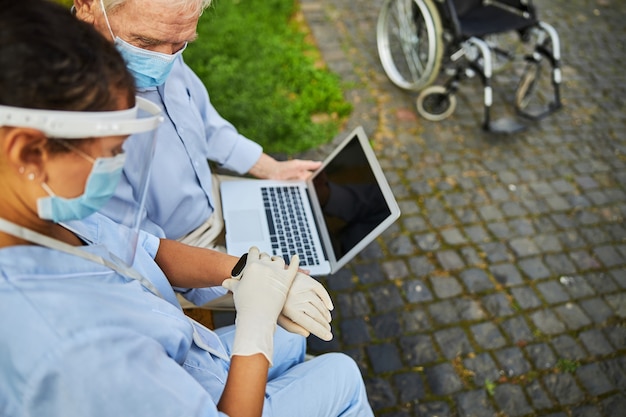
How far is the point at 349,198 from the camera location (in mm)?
2385

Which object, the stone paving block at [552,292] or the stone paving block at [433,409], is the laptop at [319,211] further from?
the stone paving block at [552,292]

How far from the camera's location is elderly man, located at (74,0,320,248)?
172cm

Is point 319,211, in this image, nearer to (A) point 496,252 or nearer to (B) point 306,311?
(B) point 306,311

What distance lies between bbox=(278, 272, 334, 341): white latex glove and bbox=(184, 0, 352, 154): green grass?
230 centimetres

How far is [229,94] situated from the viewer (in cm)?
426

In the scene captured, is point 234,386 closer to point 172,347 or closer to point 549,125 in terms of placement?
point 172,347

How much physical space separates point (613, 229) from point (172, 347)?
11.6 ft

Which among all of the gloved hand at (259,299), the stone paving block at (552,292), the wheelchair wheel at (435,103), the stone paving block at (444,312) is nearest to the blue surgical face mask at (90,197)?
the gloved hand at (259,299)

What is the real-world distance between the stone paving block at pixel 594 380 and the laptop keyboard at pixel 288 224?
70.7 inches

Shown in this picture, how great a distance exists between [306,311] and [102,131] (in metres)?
0.92

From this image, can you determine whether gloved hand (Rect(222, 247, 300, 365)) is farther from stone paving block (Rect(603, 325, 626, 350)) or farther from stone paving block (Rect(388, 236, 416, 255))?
stone paving block (Rect(603, 325, 626, 350))

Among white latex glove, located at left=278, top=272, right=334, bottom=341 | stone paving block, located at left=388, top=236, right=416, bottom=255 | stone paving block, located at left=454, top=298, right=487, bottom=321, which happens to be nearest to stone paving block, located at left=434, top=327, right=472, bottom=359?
stone paving block, located at left=454, top=298, right=487, bottom=321

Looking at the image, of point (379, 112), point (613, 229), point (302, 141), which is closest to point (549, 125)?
point (613, 229)

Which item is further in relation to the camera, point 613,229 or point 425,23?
point 425,23
